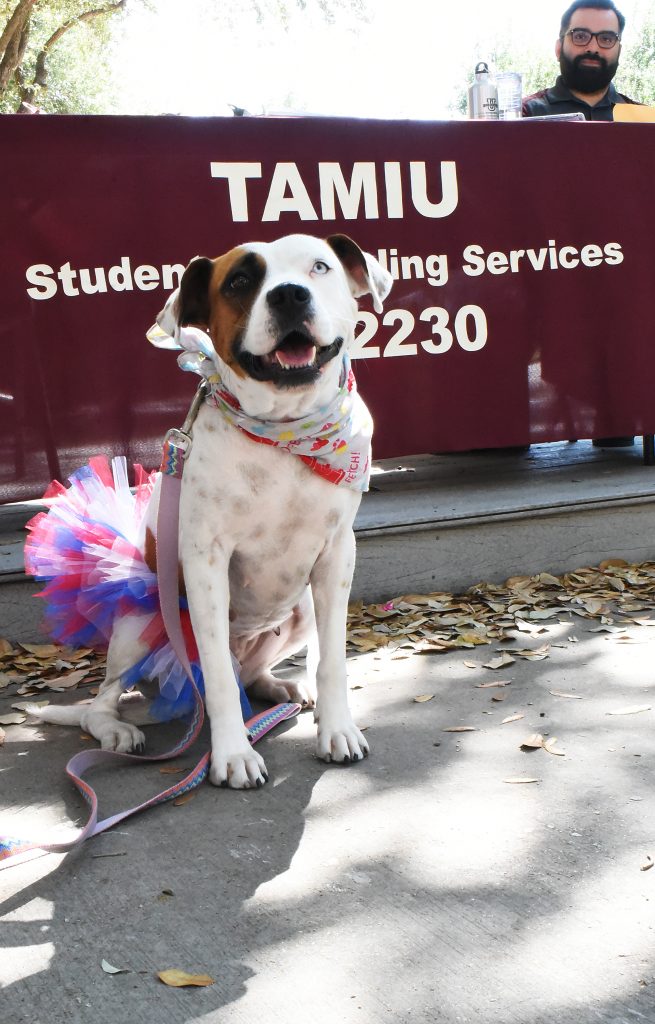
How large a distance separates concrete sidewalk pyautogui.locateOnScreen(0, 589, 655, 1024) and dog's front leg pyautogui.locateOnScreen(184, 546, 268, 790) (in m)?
0.13

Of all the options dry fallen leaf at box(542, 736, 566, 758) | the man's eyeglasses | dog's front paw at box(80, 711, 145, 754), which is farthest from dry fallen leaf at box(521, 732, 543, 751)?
the man's eyeglasses

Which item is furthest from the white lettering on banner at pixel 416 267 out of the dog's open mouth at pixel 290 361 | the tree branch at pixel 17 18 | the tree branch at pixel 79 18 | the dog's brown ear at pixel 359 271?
the tree branch at pixel 79 18

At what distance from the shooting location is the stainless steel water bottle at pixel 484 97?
4.87 meters

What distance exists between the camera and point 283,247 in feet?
8.10

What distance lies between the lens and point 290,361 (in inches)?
93.3

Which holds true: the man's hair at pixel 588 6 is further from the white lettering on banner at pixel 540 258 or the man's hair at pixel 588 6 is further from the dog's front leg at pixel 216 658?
the dog's front leg at pixel 216 658

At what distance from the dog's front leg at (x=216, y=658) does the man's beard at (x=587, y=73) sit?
4.58 meters

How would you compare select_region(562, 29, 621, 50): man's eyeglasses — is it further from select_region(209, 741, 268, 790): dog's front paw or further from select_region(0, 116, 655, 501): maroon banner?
select_region(209, 741, 268, 790): dog's front paw

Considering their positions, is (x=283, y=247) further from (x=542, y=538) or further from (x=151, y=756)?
(x=542, y=538)

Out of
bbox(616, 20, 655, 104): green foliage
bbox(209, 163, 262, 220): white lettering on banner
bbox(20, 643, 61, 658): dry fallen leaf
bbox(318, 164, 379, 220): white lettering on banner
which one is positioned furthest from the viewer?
bbox(616, 20, 655, 104): green foliage

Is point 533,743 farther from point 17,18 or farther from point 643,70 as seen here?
point 643,70

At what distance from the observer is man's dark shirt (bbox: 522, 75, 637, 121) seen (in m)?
5.88

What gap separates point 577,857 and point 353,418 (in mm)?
1231

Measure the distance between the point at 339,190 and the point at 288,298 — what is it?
215 cm
